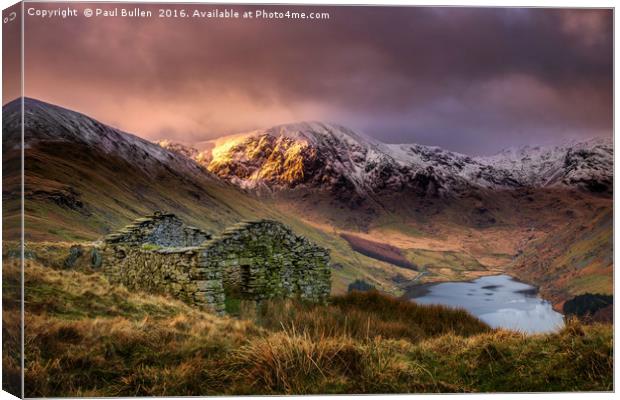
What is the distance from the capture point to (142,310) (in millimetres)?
10734

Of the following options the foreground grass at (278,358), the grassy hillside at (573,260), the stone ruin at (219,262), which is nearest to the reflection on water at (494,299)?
the grassy hillside at (573,260)

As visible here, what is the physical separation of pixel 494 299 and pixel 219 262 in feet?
18.1

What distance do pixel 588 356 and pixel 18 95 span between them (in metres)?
8.40

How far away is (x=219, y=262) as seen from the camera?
41.9 ft

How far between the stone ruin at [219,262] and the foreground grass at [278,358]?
2.73 m

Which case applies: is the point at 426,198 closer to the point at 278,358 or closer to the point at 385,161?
the point at 385,161

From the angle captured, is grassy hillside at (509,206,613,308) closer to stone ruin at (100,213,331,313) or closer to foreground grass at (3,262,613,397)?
foreground grass at (3,262,613,397)

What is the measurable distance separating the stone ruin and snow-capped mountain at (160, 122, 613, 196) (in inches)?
65.8

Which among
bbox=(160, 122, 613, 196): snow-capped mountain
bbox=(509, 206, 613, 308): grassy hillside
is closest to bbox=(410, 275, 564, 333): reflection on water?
bbox=(509, 206, 613, 308): grassy hillside

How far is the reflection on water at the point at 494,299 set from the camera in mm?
11078

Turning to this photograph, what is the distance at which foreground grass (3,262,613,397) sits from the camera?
786cm

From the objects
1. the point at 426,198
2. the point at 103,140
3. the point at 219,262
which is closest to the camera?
the point at 219,262

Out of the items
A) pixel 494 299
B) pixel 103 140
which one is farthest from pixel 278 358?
pixel 103 140

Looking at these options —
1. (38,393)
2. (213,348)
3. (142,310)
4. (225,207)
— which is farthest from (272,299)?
(225,207)
